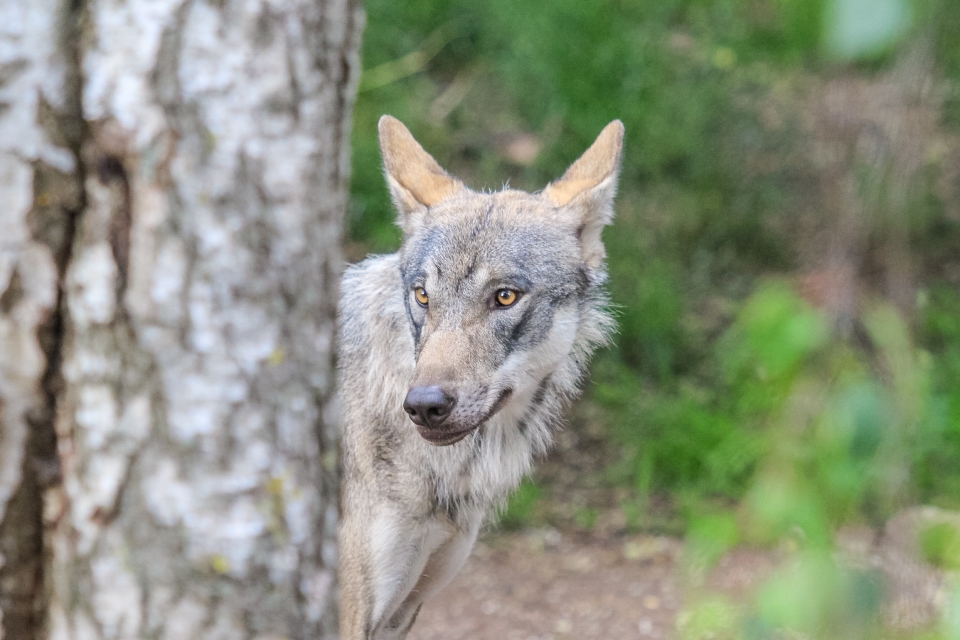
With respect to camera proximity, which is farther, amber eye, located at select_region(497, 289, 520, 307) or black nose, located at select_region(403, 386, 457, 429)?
amber eye, located at select_region(497, 289, 520, 307)

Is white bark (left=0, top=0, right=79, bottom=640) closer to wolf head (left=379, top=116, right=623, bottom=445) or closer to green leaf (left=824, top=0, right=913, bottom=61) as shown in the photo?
green leaf (left=824, top=0, right=913, bottom=61)

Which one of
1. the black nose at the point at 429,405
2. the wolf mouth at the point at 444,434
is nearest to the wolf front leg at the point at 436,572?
the wolf mouth at the point at 444,434

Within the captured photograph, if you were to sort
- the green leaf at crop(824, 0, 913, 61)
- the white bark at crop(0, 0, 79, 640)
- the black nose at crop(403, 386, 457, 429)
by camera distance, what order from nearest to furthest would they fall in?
the green leaf at crop(824, 0, 913, 61) → the white bark at crop(0, 0, 79, 640) → the black nose at crop(403, 386, 457, 429)

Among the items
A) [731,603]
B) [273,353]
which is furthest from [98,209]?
[731,603]

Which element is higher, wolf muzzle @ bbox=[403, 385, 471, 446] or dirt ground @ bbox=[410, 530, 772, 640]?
wolf muzzle @ bbox=[403, 385, 471, 446]

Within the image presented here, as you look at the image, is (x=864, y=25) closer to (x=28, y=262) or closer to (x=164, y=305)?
(x=164, y=305)

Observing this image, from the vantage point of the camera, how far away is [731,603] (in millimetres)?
1354

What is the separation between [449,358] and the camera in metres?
3.15

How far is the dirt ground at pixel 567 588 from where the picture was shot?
5070 millimetres

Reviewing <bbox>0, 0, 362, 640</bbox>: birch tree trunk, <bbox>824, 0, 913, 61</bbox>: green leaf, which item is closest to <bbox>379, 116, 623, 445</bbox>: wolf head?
<bbox>0, 0, 362, 640</bbox>: birch tree trunk

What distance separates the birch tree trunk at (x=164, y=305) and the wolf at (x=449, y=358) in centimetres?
141

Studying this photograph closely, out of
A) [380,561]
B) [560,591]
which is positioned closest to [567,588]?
[560,591]

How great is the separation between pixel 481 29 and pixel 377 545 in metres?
6.21

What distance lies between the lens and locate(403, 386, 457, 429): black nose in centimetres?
302
